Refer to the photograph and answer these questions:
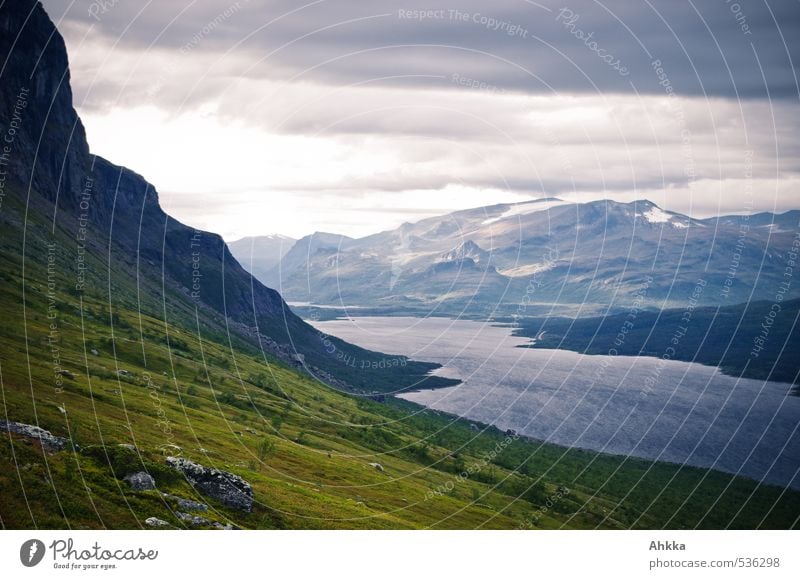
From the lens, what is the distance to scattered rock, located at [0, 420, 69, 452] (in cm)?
Result: 5353

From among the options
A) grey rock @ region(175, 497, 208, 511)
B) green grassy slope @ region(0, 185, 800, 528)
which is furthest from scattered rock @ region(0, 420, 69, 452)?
grey rock @ region(175, 497, 208, 511)

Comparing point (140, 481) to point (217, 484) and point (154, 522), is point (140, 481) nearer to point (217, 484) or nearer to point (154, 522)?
point (154, 522)

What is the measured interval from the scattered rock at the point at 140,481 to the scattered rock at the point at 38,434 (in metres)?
6.35

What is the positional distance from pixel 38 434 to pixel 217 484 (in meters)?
14.2

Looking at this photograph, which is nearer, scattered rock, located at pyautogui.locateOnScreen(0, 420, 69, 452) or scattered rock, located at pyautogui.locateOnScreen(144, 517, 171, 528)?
scattered rock, located at pyautogui.locateOnScreen(144, 517, 171, 528)

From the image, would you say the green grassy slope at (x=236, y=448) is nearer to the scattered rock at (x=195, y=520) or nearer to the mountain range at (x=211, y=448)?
the mountain range at (x=211, y=448)

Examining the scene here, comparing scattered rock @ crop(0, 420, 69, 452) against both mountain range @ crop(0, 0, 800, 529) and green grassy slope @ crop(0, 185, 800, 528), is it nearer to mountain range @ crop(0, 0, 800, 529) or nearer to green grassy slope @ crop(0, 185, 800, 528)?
mountain range @ crop(0, 0, 800, 529)

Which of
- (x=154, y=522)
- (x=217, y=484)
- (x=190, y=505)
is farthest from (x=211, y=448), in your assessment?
(x=154, y=522)

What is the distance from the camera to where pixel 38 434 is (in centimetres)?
5450

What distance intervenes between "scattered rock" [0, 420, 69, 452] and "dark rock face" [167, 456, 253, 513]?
326 inches

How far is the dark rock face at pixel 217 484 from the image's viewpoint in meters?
55.2

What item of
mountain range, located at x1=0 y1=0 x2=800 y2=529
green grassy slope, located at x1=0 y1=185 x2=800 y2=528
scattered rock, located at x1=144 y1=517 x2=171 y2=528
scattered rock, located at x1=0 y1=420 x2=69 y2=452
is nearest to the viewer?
scattered rock, located at x1=144 y1=517 x2=171 y2=528

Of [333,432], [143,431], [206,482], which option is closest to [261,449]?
[143,431]
